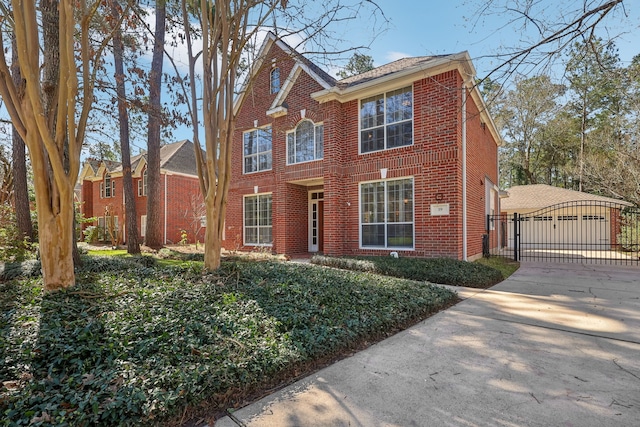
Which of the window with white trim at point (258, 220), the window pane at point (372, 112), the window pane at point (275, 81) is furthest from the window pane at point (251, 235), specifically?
the window pane at point (372, 112)

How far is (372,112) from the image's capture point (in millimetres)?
10508

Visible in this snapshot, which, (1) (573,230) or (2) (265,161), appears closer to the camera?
(2) (265,161)

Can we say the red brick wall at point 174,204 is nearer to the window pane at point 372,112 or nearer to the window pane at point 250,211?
the window pane at point 250,211

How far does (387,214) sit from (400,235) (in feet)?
2.57

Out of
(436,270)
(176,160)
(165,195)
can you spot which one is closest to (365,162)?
(436,270)

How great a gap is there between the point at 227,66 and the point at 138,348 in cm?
468

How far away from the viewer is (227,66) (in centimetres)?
555

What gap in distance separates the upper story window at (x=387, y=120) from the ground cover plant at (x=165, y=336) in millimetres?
6006

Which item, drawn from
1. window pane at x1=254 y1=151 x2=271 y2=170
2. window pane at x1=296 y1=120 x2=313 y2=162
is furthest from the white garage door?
window pane at x1=254 y1=151 x2=271 y2=170

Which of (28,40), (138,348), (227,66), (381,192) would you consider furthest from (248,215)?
(138,348)

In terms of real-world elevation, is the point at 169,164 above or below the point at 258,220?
above

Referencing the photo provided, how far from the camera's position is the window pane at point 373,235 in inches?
404

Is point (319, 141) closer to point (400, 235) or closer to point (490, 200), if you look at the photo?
point (400, 235)

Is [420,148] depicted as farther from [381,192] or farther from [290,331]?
[290,331]
